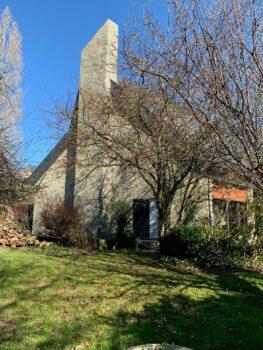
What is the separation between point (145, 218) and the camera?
59.8 ft

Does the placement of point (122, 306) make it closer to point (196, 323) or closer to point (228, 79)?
point (196, 323)

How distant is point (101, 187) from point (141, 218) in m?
2.36

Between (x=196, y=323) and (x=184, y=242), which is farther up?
(x=184, y=242)

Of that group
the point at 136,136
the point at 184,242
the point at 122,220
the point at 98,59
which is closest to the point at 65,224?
the point at 122,220

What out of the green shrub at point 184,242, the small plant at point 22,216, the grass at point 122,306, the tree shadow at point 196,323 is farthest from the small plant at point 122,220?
the tree shadow at point 196,323

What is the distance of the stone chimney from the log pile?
6977 mm

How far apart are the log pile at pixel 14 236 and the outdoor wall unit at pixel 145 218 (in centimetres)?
442

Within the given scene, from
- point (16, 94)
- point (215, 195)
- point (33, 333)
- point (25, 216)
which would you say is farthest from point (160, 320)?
point (25, 216)

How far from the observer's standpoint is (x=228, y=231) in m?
12.2

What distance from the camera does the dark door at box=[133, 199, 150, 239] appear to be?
59.2 ft

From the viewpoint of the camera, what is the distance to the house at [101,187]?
16.7 metres

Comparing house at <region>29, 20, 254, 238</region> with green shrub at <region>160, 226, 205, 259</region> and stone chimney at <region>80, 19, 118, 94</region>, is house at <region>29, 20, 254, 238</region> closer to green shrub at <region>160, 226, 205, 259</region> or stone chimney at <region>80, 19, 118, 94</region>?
stone chimney at <region>80, 19, 118, 94</region>

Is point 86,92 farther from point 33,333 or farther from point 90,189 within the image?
point 33,333

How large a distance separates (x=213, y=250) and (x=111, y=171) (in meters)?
7.53
